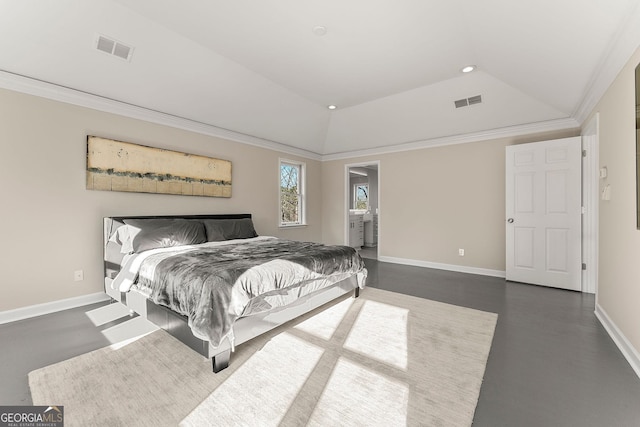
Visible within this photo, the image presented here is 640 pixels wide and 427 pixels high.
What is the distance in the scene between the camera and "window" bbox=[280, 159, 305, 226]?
5.88 m

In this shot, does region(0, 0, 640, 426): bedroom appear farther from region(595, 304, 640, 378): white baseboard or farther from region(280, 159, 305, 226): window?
region(280, 159, 305, 226): window

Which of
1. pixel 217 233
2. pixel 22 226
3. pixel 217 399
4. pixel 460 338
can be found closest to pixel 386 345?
pixel 460 338

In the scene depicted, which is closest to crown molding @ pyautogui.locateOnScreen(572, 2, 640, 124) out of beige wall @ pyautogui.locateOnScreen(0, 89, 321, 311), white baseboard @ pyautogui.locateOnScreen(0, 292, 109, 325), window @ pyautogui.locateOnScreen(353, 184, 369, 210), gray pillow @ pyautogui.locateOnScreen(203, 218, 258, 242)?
gray pillow @ pyautogui.locateOnScreen(203, 218, 258, 242)

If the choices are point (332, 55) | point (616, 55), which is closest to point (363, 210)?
point (332, 55)

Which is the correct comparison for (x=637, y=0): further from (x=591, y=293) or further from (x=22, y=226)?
(x=22, y=226)

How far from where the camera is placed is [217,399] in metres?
1.59

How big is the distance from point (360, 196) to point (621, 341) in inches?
299

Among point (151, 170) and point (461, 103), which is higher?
point (461, 103)

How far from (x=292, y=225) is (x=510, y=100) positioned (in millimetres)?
4376

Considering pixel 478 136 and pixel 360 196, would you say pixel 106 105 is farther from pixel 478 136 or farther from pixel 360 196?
pixel 360 196

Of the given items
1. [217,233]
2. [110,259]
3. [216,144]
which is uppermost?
[216,144]

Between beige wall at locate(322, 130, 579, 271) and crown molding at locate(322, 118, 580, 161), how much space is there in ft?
0.26

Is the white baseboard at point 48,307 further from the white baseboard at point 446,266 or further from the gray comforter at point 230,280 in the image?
the white baseboard at point 446,266

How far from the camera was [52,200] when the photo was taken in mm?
2963
